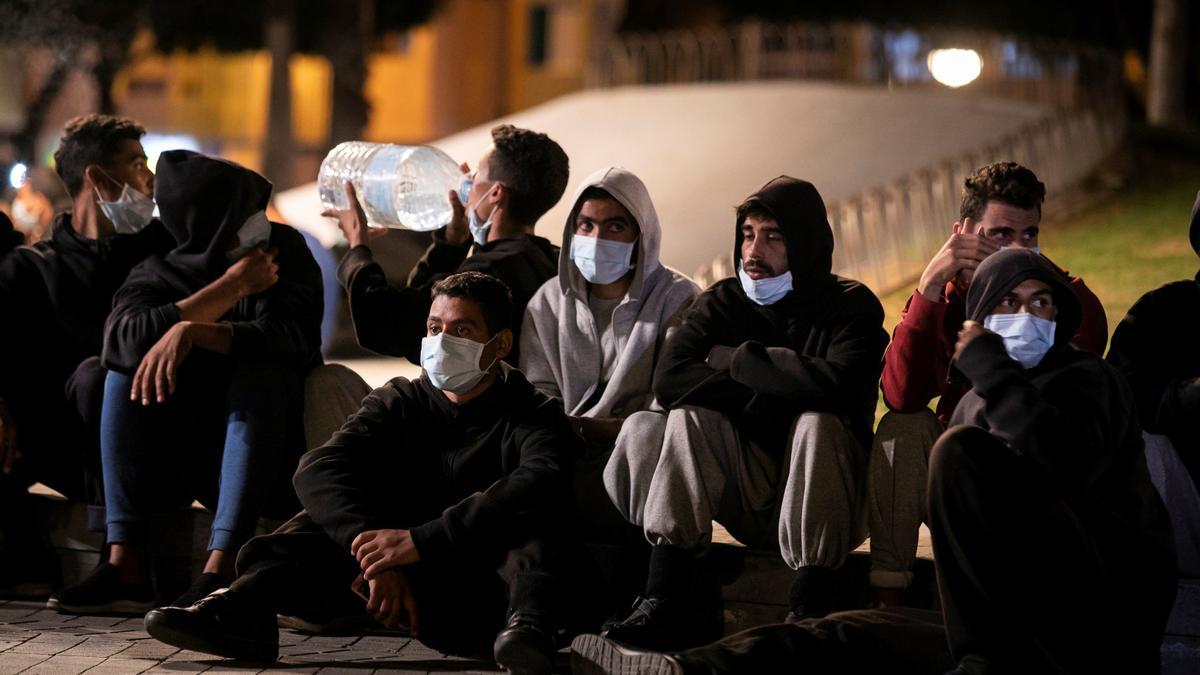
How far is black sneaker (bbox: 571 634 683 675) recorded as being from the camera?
195 inches

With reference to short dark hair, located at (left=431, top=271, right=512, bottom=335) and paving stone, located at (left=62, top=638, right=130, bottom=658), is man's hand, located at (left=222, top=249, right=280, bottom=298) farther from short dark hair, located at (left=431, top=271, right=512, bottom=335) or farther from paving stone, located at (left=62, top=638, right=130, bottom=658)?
paving stone, located at (left=62, top=638, right=130, bottom=658)

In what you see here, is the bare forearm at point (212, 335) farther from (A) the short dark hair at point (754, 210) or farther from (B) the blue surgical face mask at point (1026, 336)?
(B) the blue surgical face mask at point (1026, 336)

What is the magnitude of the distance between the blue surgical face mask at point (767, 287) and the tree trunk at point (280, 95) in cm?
2404

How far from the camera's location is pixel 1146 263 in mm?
16734

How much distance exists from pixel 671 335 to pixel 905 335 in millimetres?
791

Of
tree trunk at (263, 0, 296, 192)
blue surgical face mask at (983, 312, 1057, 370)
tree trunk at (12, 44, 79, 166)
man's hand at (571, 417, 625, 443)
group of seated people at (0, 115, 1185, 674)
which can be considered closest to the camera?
group of seated people at (0, 115, 1185, 674)

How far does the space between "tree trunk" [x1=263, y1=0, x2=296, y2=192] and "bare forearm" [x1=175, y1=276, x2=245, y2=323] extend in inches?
912

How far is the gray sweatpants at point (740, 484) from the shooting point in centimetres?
545

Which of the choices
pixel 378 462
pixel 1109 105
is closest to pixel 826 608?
pixel 378 462

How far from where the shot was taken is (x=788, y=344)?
5.94 m

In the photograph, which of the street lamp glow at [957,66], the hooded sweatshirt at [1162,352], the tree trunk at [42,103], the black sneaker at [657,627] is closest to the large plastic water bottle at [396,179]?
the black sneaker at [657,627]

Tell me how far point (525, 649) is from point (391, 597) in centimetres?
50

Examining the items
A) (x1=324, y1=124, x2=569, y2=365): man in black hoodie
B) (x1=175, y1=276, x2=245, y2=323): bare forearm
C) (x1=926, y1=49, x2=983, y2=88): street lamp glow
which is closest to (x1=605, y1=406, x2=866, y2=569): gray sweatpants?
(x1=324, y1=124, x2=569, y2=365): man in black hoodie

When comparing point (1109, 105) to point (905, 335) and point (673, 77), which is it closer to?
point (673, 77)
